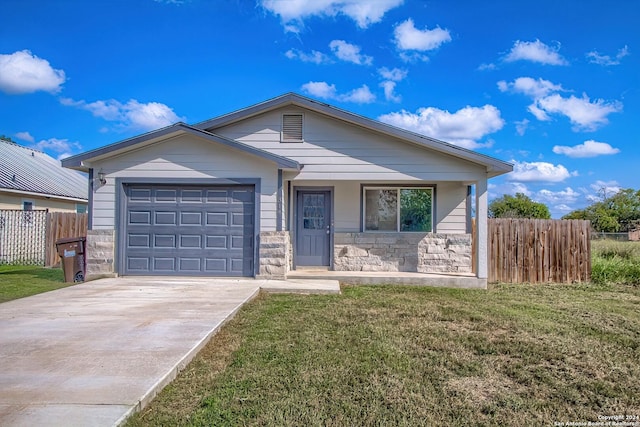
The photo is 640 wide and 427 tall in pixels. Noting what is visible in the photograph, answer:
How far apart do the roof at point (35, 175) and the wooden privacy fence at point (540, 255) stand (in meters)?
17.1

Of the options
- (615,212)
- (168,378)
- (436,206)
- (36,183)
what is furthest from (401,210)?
(615,212)

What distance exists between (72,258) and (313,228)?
19.2 ft

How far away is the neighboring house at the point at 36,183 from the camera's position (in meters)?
15.6

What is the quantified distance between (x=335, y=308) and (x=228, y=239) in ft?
11.8

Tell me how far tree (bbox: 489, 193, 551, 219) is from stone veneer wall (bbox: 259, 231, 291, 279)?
976 inches

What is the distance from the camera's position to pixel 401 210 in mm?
10469

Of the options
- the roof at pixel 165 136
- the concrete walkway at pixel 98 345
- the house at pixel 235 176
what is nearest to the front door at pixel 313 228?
the house at pixel 235 176

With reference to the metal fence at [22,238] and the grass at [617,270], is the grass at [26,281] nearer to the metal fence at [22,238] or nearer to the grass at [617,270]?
the metal fence at [22,238]

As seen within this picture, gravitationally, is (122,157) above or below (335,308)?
above

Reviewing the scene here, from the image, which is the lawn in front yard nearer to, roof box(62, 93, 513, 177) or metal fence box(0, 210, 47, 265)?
roof box(62, 93, 513, 177)

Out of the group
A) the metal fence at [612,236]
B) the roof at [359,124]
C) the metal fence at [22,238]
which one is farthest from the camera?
the metal fence at [612,236]

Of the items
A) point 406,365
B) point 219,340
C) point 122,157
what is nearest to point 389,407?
point 406,365

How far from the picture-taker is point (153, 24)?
38.0 ft

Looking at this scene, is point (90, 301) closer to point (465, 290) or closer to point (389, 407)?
point (389, 407)
